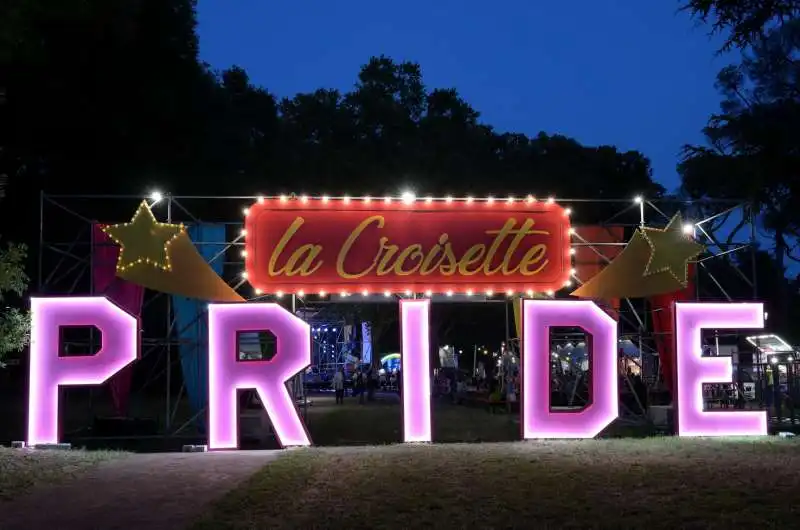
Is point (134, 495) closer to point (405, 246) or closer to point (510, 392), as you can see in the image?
point (405, 246)

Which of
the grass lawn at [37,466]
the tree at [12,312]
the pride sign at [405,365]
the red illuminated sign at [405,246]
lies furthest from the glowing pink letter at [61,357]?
the red illuminated sign at [405,246]

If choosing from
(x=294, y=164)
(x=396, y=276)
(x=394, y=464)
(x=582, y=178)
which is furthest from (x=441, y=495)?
(x=582, y=178)

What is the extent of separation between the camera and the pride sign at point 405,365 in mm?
14070

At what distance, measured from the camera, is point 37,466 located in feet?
38.2

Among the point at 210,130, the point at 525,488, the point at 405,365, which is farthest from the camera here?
the point at 210,130

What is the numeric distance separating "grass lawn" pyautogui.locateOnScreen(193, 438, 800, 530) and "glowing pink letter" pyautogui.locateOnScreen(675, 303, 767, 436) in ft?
4.41

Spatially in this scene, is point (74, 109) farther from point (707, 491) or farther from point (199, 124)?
point (707, 491)

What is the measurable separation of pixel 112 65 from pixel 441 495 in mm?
19030

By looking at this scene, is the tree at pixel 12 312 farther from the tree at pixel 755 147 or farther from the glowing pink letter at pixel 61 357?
the tree at pixel 755 147

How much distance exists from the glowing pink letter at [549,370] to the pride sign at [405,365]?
0.6 inches

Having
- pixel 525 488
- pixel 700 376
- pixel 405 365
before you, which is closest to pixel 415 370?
pixel 405 365

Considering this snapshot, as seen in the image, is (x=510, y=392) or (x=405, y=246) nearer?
(x=405, y=246)

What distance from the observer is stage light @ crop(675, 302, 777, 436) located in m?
14.9

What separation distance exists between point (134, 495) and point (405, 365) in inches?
220
